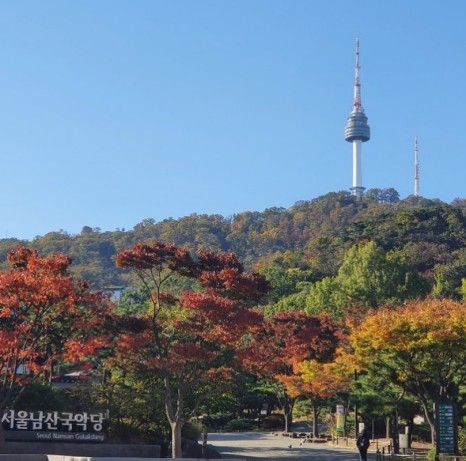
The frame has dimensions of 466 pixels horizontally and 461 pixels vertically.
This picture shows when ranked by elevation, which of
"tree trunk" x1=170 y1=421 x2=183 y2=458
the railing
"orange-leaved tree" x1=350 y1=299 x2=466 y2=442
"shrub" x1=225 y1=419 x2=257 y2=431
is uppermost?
"orange-leaved tree" x1=350 y1=299 x2=466 y2=442

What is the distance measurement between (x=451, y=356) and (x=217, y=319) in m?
9.51

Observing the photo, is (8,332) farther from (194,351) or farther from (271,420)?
(271,420)

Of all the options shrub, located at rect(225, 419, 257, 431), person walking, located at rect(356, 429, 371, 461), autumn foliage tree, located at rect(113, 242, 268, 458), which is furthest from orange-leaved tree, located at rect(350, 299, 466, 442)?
shrub, located at rect(225, 419, 257, 431)

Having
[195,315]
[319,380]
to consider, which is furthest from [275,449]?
[195,315]

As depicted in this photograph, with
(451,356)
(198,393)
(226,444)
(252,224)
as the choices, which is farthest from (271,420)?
(252,224)

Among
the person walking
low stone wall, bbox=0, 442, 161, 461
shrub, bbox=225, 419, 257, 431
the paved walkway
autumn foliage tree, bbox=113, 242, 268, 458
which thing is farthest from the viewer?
shrub, bbox=225, 419, 257, 431

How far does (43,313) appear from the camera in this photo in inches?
916

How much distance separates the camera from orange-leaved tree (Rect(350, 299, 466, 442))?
2650 centimetres

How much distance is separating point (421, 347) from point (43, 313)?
13.4 meters

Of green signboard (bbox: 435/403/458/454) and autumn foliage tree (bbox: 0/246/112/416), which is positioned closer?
autumn foliage tree (bbox: 0/246/112/416)

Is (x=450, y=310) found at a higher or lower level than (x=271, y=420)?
higher

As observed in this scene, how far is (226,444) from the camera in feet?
125

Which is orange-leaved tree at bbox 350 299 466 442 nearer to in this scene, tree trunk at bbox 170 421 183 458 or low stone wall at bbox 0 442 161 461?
tree trunk at bbox 170 421 183 458

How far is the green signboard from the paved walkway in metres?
4.59
